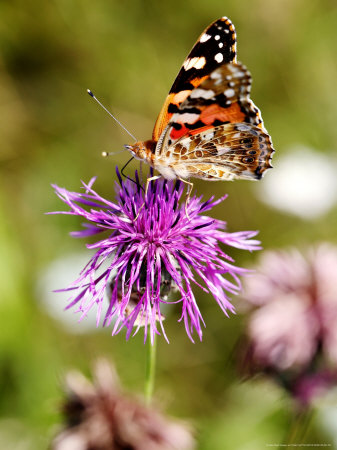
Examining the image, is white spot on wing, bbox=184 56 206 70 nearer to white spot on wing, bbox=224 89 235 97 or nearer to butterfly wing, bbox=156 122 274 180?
A: white spot on wing, bbox=224 89 235 97

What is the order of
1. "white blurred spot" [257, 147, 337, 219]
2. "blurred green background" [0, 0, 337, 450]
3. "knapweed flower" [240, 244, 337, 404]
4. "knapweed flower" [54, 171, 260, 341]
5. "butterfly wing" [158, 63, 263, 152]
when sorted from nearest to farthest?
1. "knapweed flower" [54, 171, 260, 341]
2. "butterfly wing" [158, 63, 263, 152]
3. "knapweed flower" [240, 244, 337, 404]
4. "blurred green background" [0, 0, 337, 450]
5. "white blurred spot" [257, 147, 337, 219]

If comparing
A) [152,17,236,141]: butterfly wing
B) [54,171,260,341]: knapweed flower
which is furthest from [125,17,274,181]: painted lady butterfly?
[54,171,260,341]: knapweed flower

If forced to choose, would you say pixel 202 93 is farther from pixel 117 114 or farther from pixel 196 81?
pixel 117 114

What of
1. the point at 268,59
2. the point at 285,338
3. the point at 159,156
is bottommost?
the point at 285,338

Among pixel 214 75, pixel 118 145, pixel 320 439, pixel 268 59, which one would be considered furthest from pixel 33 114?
pixel 320 439

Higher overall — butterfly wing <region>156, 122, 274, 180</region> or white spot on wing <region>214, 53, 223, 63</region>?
white spot on wing <region>214, 53, 223, 63</region>

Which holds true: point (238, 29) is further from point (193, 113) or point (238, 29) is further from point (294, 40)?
point (193, 113)

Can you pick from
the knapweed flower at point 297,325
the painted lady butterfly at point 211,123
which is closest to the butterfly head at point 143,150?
the painted lady butterfly at point 211,123
